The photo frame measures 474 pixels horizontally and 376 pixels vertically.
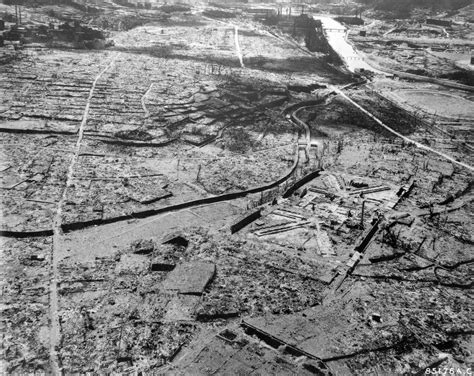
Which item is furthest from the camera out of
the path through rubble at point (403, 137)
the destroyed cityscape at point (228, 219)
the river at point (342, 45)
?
the river at point (342, 45)

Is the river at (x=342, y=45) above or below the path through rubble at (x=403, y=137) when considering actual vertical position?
above

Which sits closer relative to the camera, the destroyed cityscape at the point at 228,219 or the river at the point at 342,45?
the destroyed cityscape at the point at 228,219

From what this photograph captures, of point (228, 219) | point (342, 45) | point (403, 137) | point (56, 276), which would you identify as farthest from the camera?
point (342, 45)

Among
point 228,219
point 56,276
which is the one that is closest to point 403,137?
point 228,219

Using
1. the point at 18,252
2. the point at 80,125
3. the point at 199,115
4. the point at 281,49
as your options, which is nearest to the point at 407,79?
the point at 281,49

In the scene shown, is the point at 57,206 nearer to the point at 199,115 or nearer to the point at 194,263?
the point at 194,263

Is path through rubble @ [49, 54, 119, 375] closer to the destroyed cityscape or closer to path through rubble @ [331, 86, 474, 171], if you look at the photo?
the destroyed cityscape

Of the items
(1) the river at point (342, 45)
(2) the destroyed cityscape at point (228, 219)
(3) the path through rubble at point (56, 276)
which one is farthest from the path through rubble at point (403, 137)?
(3) the path through rubble at point (56, 276)

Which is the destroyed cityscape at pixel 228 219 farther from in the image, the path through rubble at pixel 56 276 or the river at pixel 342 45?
the river at pixel 342 45

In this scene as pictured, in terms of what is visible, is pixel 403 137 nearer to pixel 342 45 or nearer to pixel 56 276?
pixel 56 276
